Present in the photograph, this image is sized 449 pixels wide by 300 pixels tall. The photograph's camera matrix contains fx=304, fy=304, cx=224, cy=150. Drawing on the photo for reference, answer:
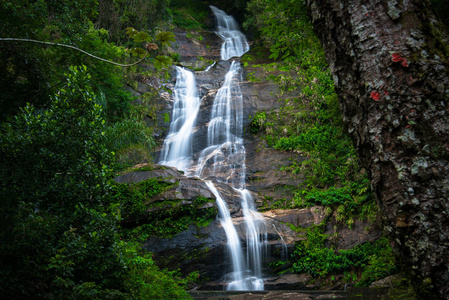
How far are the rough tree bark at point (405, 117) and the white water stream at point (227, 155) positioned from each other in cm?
806

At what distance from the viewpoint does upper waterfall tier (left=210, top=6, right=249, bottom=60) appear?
24914 millimetres

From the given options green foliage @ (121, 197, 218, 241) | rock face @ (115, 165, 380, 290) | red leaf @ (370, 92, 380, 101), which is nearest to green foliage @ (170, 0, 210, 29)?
rock face @ (115, 165, 380, 290)

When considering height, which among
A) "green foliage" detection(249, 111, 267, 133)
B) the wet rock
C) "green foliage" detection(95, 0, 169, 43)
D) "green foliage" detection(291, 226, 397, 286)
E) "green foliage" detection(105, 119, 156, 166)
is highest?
"green foliage" detection(95, 0, 169, 43)

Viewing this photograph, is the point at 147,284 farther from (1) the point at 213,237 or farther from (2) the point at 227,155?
(2) the point at 227,155

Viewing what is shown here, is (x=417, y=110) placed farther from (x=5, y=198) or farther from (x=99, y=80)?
(x=99, y=80)

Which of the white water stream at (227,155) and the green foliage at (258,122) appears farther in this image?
the green foliage at (258,122)

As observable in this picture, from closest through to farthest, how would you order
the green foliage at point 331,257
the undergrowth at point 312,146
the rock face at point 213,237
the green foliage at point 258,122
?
1. the undergrowth at point 312,146
2. the green foliage at point 331,257
3. the rock face at point 213,237
4. the green foliage at point 258,122

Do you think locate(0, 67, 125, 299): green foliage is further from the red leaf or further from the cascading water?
the cascading water

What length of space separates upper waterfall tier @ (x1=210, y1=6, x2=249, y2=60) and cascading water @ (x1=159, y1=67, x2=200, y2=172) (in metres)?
5.97

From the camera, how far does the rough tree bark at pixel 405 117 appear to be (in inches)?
54.2

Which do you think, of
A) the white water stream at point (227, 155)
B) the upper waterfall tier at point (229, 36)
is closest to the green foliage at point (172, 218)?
the white water stream at point (227, 155)

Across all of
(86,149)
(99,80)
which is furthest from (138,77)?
(86,149)

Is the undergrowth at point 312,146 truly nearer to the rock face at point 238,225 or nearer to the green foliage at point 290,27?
the green foliage at point 290,27

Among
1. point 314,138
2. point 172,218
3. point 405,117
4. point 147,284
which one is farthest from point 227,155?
point 405,117
